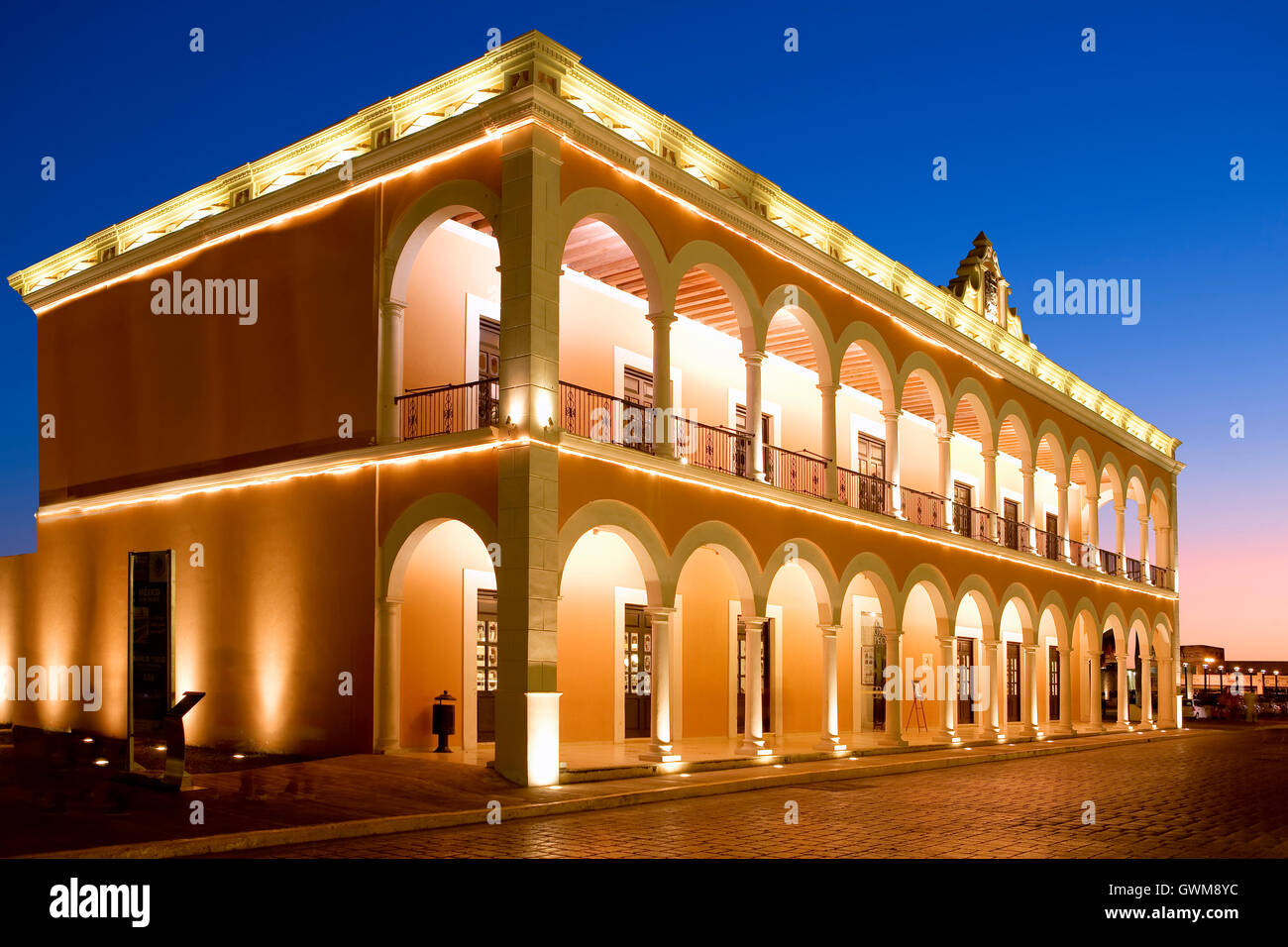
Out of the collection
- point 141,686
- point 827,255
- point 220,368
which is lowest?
point 141,686

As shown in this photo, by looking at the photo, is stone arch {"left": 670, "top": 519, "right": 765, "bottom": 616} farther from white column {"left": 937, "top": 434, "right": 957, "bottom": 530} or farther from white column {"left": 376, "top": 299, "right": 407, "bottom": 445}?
white column {"left": 937, "top": 434, "right": 957, "bottom": 530}

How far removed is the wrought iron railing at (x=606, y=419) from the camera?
14922 millimetres

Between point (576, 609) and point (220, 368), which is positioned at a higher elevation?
point (220, 368)

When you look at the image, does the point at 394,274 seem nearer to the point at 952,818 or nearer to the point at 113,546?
the point at 113,546

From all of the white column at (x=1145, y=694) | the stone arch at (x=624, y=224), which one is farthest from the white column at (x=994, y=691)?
the stone arch at (x=624, y=224)

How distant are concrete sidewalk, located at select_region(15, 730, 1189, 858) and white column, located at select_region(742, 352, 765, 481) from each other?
4.11 m

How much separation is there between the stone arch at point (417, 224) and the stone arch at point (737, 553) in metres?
4.71

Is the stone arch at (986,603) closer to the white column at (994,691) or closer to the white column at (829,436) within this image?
the white column at (994,691)

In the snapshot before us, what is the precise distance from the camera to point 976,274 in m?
24.1

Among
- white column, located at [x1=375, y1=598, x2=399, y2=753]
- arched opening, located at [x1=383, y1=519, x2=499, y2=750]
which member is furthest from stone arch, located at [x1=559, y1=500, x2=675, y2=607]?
white column, located at [x1=375, y1=598, x2=399, y2=753]

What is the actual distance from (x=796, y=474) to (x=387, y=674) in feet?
28.7
